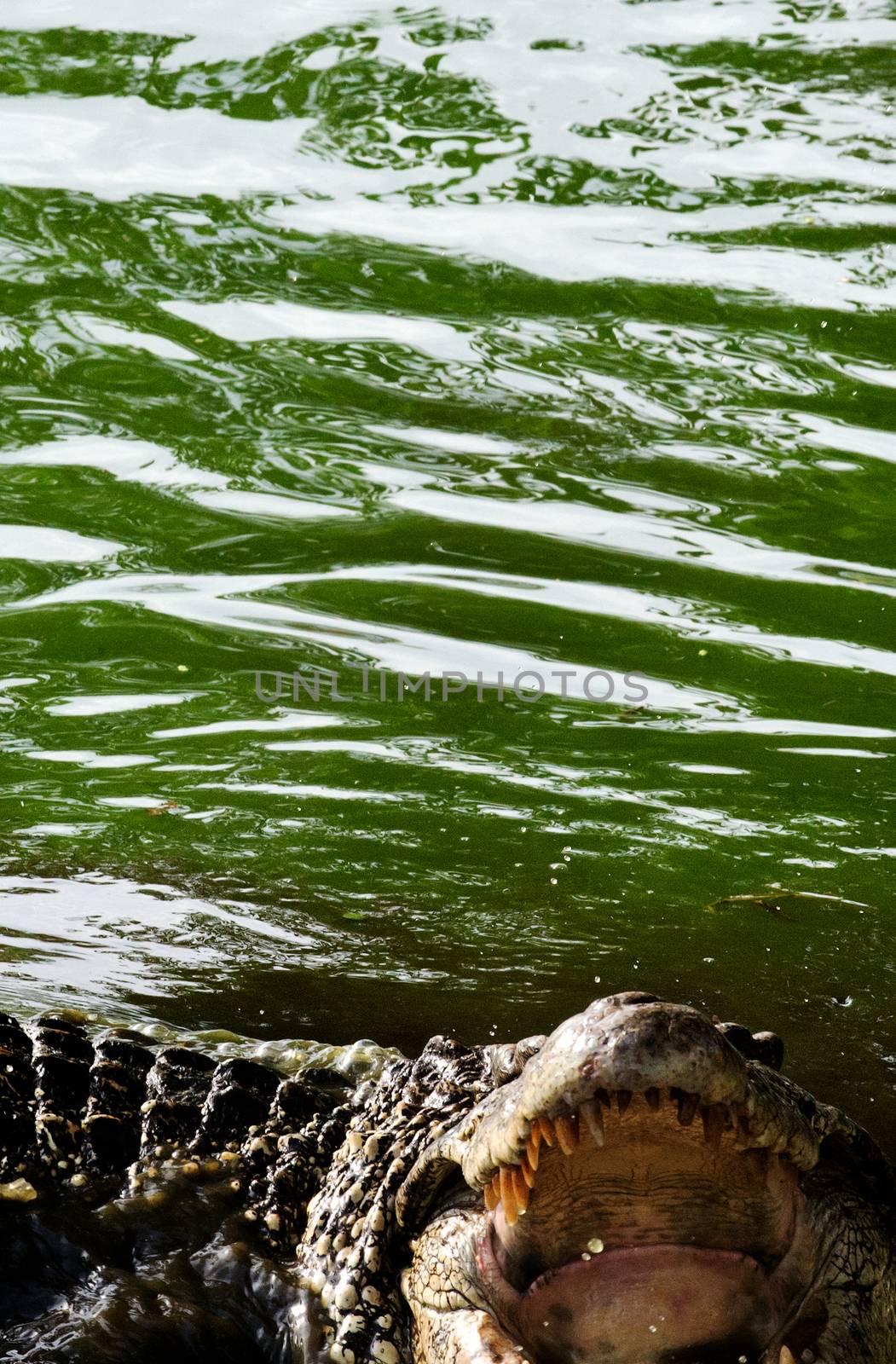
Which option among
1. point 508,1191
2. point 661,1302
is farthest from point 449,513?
point 661,1302

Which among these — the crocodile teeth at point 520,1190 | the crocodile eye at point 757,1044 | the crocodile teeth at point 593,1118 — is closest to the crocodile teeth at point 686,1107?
the crocodile teeth at point 593,1118

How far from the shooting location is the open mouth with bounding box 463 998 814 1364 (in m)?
2.77

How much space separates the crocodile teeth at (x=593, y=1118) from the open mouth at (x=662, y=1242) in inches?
3.5

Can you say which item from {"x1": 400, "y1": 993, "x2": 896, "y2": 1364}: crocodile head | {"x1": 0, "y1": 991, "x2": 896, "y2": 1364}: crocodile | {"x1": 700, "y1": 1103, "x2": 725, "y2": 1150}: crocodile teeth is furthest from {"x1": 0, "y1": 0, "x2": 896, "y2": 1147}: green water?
{"x1": 700, "y1": 1103, "x2": 725, "y2": 1150}: crocodile teeth

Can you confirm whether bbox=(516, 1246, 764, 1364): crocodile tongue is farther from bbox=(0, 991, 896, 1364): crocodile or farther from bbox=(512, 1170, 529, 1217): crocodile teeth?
bbox=(512, 1170, 529, 1217): crocodile teeth

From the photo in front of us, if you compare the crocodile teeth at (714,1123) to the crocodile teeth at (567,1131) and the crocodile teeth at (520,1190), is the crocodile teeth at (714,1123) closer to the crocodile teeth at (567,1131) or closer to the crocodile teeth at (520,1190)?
the crocodile teeth at (567,1131)

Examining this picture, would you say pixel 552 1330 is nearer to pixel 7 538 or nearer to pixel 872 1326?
pixel 872 1326

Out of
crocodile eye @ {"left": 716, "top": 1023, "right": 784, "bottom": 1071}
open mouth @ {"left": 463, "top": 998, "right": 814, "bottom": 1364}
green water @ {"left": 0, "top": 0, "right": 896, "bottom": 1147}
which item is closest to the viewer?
open mouth @ {"left": 463, "top": 998, "right": 814, "bottom": 1364}

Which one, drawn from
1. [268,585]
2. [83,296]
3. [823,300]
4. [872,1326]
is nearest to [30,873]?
[268,585]

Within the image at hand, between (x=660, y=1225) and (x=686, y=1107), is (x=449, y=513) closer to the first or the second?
(x=660, y=1225)

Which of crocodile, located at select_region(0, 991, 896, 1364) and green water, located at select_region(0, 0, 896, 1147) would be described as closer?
crocodile, located at select_region(0, 991, 896, 1364)

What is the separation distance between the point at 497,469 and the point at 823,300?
6.62ft

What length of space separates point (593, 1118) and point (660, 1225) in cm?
37

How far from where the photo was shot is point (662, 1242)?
2.82 m
